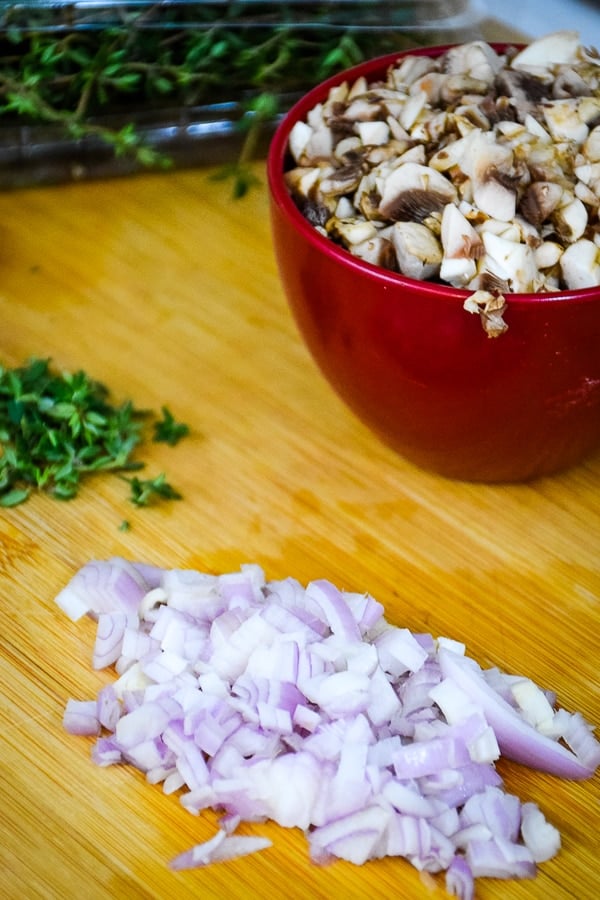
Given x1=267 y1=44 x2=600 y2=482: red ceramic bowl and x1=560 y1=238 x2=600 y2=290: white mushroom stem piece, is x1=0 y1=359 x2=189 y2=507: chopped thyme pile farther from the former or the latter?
x1=560 y1=238 x2=600 y2=290: white mushroom stem piece

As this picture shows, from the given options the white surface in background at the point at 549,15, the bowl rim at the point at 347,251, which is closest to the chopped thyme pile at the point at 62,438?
the bowl rim at the point at 347,251

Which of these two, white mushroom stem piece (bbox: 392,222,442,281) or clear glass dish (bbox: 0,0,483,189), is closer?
white mushroom stem piece (bbox: 392,222,442,281)

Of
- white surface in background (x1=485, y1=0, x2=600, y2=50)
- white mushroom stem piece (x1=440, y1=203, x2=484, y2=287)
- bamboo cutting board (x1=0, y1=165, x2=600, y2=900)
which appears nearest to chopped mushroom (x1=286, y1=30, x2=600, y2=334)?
white mushroom stem piece (x1=440, y1=203, x2=484, y2=287)

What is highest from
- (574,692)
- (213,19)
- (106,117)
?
(213,19)

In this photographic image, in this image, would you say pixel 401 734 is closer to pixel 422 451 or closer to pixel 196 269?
pixel 422 451

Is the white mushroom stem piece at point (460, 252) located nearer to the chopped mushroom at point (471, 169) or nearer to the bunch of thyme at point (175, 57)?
the chopped mushroom at point (471, 169)

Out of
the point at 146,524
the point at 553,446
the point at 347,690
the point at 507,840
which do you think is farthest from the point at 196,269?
the point at 507,840
